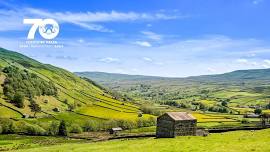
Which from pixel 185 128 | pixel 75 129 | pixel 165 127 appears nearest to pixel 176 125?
pixel 165 127

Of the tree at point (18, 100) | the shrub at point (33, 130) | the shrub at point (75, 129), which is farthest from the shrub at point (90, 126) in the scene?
the tree at point (18, 100)

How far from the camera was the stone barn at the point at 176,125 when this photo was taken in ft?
367

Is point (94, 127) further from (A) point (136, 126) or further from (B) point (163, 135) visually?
(B) point (163, 135)

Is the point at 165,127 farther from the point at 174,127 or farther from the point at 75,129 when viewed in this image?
the point at 75,129

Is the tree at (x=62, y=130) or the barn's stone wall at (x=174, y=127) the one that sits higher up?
the barn's stone wall at (x=174, y=127)

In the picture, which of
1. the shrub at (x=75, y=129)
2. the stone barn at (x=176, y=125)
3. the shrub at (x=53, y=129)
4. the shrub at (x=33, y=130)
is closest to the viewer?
the stone barn at (x=176, y=125)

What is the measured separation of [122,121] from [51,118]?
36710 millimetres

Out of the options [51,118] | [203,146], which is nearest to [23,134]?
[51,118]

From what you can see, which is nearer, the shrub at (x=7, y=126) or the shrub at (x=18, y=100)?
the shrub at (x=7, y=126)

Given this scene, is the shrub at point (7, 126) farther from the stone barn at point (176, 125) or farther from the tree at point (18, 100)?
the stone barn at point (176, 125)

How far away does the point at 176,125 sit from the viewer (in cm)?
11175

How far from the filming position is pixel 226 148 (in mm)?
62469

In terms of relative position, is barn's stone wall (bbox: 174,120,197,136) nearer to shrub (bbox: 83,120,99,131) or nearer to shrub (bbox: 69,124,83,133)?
shrub (bbox: 69,124,83,133)

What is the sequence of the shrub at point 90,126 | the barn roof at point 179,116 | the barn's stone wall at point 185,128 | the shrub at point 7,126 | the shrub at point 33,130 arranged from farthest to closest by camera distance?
the shrub at point 90,126 → the shrub at point 33,130 → the shrub at point 7,126 → the barn roof at point 179,116 → the barn's stone wall at point 185,128
